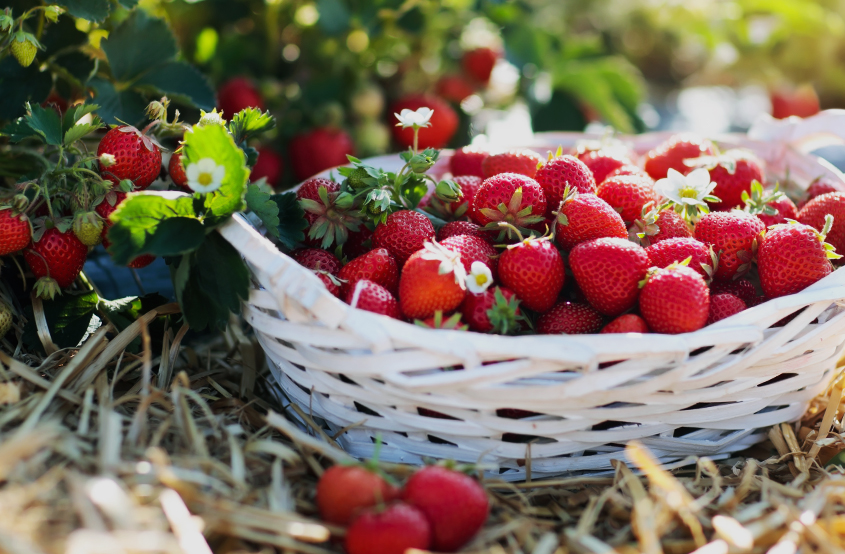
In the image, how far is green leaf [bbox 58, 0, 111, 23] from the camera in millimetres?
1014

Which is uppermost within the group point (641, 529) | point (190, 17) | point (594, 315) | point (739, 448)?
point (190, 17)

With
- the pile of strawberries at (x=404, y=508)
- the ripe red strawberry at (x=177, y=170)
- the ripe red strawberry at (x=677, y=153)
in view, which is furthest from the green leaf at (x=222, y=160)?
the ripe red strawberry at (x=677, y=153)

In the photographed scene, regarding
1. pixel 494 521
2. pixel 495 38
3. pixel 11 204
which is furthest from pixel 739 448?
pixel 495 38

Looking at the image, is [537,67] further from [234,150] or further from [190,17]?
[234,150]

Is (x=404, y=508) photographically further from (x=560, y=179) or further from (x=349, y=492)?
(x=560, y=179)

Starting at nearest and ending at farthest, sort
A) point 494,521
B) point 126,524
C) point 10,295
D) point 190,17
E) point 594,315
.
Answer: point 126,524 < point 494,521 < point 594,315 < point 10,295 < point 190,17

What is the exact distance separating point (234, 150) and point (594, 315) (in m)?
0.48

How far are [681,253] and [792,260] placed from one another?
0.43 feet

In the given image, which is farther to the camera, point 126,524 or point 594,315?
point 594,315

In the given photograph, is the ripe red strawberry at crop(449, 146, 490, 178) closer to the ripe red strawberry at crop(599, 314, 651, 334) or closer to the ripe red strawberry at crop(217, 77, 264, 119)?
the ripe red strawberry at crop(599, 314, 651, 334)

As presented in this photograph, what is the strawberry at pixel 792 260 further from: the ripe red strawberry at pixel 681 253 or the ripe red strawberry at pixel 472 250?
the ripe red strawberry at pixel 472 250

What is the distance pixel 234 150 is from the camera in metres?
0.79

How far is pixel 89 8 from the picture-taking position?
1024 millimetres

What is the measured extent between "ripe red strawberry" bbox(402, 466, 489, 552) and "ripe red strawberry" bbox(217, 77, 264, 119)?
1.11 metres
